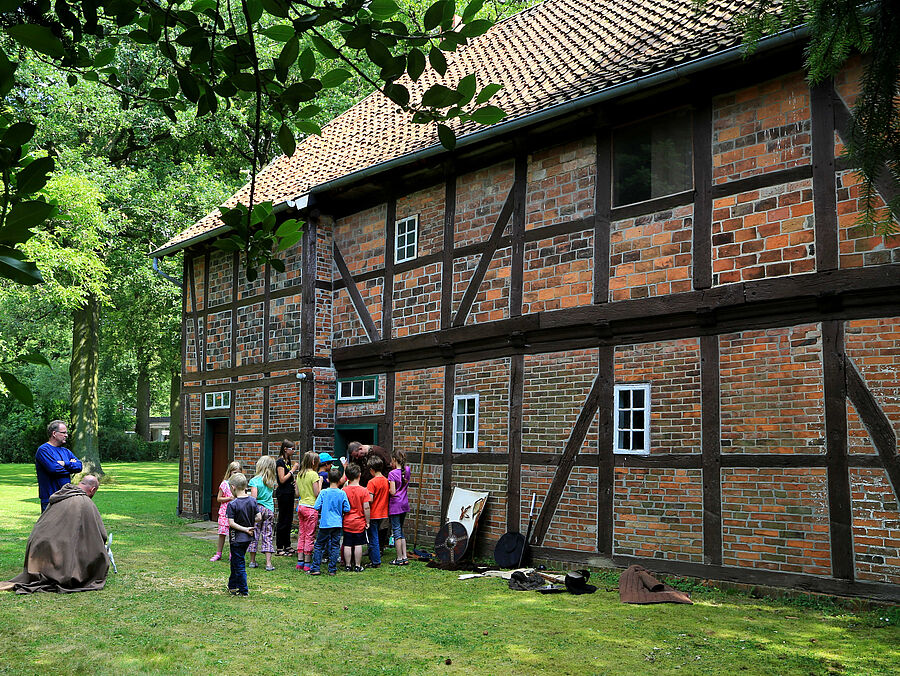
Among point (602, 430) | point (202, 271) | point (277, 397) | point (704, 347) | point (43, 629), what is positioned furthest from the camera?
point (202, 271)

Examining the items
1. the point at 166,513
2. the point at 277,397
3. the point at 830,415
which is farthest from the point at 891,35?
the point at 166,513

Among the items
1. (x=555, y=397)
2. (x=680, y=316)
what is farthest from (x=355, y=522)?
(x=680, y=316)

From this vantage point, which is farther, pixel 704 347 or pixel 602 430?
pixel 602 430

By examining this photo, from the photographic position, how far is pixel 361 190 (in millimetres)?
14281

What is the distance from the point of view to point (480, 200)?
12211 millimetres

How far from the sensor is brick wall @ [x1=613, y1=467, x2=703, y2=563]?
30.3 feet

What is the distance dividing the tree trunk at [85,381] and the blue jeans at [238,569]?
17.9 m

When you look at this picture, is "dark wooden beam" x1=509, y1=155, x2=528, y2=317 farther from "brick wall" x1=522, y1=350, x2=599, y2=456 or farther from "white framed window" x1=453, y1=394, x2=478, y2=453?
"white framed window" x1=453, y1=394, x2=478, y2=453

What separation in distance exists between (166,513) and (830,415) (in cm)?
1487

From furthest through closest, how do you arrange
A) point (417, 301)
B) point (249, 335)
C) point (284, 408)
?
point (249, 335), point (284, 408), point (417, 301)

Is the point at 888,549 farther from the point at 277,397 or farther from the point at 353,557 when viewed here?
the point at 277,397

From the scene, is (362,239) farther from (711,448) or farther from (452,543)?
(711,448)

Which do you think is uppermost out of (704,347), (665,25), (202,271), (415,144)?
(665,25)

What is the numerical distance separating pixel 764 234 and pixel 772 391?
1.73 meters
